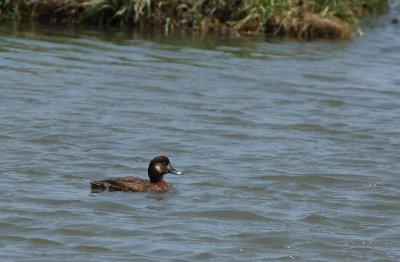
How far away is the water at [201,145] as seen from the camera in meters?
9.91

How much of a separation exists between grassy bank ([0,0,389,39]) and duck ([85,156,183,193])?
8696mm

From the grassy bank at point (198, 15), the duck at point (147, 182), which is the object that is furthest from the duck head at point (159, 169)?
the grassy bank at point (198, 15)

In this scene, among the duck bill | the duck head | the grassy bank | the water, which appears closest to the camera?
the water

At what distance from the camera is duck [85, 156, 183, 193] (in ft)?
36.6

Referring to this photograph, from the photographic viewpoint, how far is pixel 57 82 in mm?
16609

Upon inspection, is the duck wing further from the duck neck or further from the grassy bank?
the grassy bank

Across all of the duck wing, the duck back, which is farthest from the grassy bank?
the duck wing

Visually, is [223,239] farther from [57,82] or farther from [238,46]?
[238,46]

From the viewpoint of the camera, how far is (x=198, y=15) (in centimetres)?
2056

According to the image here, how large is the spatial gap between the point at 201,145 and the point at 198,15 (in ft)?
23.7

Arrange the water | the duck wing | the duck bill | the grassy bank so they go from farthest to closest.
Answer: the grassy bank → the duck bill → the duck wing → the water

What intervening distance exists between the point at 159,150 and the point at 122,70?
4.59 meters

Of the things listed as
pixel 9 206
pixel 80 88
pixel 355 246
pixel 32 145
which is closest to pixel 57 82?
pixel 80 88

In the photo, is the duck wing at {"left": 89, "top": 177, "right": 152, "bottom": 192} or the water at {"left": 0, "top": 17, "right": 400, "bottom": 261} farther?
the duck wing at {"left": 89, "top": 177, "right": 152, "bottom": 192}
